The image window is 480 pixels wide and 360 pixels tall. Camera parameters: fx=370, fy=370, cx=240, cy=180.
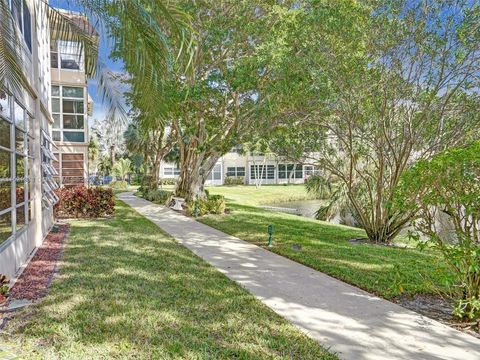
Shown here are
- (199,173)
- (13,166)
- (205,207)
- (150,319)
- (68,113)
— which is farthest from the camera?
(68,113)

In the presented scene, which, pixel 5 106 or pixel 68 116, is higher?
pixel 68 116

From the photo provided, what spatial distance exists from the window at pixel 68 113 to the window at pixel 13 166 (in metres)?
10.1

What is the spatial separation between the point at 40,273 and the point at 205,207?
9.76m

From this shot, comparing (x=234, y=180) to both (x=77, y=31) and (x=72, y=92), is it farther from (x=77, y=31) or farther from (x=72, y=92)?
(x=77, y=31)

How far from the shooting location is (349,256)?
8.25m

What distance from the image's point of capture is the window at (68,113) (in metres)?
17.3

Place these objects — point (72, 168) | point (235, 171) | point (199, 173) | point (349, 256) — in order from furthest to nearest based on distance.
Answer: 1. point (235, 171)
2. point (72, 168)
3. point (199, 173)
4. point (349, 256)

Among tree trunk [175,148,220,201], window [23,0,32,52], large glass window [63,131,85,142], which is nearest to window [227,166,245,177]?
tree trunk [175,148,220,201]

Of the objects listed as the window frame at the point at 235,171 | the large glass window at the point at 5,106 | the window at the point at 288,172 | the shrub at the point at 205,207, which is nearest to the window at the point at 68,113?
the shrub at the point at 205,207

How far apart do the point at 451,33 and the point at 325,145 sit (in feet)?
16.1

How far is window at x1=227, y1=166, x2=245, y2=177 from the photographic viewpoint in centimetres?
4812

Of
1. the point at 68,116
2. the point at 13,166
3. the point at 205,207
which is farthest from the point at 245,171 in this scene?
the point at 13,166

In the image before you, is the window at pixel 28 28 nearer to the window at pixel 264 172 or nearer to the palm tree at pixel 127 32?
the palm tree at pixel 127 32

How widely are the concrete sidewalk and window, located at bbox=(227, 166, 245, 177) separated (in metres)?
40.0
